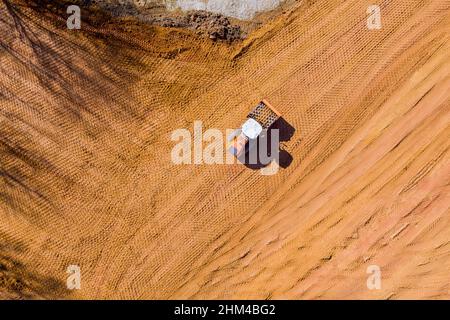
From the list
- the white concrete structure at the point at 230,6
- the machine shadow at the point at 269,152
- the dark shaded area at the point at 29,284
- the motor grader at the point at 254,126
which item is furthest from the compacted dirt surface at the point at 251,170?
the white concrete structure at the point at 230,6

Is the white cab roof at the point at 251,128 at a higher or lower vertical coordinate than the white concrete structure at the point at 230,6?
lower

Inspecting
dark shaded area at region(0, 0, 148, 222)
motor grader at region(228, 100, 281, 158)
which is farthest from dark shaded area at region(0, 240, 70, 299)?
motor grader at region(228, 100, 281, 158)

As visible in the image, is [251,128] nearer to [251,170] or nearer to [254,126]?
[254,126]

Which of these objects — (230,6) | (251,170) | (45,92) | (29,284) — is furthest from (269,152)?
(29,284)

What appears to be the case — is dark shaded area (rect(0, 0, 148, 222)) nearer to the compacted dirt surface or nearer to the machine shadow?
the compacted dirt surface

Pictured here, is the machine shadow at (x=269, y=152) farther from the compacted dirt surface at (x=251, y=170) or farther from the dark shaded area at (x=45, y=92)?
the dark shaded area at (x=45, y=92)

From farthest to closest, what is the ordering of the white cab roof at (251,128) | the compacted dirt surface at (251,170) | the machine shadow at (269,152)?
the machine shadow at (269,152)
the compacted dirt surface at (251,170)
the white cab roof at (251,128)
